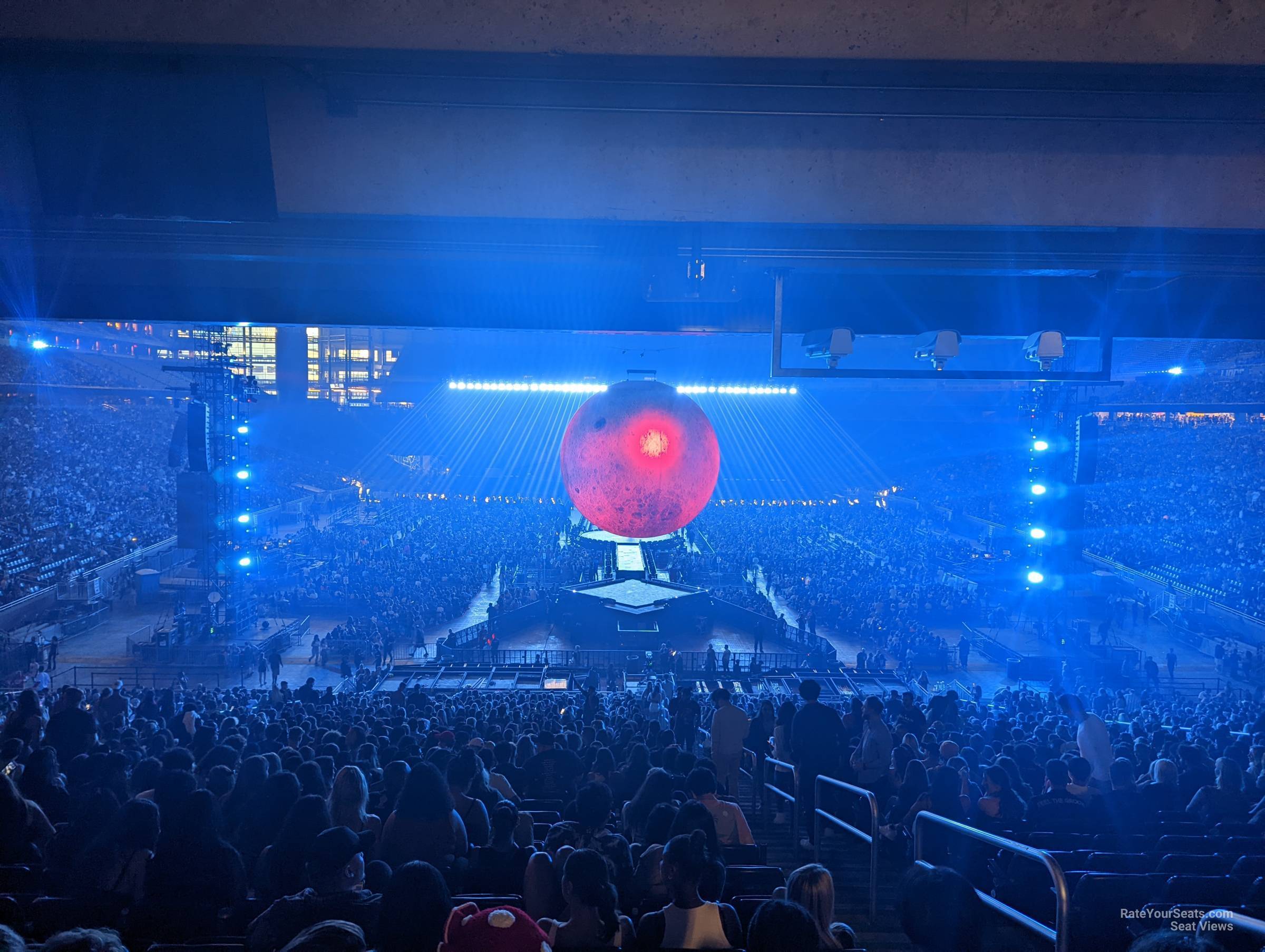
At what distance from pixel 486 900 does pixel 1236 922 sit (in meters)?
2.37

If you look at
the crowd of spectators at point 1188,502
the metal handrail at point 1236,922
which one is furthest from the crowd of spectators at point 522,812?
the crowd of spectators at point 1188,502

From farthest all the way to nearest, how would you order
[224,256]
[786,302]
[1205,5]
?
[786,302]
[224,256]
[1205,5]

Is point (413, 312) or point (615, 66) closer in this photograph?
point (615, 66)

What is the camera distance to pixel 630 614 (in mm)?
20359

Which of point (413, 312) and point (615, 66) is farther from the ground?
point (615, 66)

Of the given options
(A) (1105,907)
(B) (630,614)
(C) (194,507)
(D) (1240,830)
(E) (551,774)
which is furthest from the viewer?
(B) (630,614)

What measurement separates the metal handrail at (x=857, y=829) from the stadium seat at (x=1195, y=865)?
127 centimetres

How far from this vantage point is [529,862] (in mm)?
3271

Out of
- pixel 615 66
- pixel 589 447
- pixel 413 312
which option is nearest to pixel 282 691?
pixel 413 312

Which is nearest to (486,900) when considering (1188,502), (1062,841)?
(1062,841)

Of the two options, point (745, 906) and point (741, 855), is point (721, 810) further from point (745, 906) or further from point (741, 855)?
point (745, 906)

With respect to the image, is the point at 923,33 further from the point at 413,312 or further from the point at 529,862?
the point at 529,862

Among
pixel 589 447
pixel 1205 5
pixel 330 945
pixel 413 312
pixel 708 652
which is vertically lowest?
pixel 708 652

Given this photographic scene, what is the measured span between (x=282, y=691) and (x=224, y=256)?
386 inches
